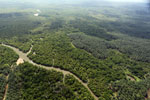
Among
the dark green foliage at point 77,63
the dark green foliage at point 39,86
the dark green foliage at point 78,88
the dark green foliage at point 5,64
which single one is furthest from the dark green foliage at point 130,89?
the dark green foliage at point 5,64

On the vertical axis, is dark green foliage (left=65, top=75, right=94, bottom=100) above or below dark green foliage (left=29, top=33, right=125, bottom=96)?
below

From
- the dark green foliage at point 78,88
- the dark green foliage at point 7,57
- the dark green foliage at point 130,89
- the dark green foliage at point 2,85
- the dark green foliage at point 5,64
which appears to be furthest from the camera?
the dark green foliage at point 7,57

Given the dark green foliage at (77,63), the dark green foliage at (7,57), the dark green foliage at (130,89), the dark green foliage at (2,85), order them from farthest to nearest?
1. the dark green foliage at (7,57)
2. the dark green foliage at (77,63)
3. the dark green foliage at (130,89)
4. the dark green foliage at (2,85)

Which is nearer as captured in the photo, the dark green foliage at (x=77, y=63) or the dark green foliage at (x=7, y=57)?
the dark green foliage at (x=77, y=63)

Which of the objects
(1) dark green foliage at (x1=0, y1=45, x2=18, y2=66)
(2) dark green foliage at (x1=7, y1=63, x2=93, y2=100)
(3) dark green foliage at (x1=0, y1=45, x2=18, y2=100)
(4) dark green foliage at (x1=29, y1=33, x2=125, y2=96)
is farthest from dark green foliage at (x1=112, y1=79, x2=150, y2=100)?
(1) dark green foliage at (x1=0, y1=45, x2=18, y2=66)

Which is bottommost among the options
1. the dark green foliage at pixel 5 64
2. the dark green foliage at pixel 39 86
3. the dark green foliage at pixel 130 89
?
the dark green foliage at pixel 130 89

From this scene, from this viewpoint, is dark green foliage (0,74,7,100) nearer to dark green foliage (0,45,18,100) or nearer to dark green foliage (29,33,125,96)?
dark green foliage (0,45,18,100)

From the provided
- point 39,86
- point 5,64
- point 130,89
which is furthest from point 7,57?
point 130,89

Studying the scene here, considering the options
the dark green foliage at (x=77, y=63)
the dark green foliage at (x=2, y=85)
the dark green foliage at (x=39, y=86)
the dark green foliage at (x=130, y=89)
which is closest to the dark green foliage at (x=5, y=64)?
the dark green foliage at (x=2, y=85)

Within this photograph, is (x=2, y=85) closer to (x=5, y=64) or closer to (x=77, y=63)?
(x=5, y=64)

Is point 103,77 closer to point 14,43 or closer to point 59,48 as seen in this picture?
point 59,48

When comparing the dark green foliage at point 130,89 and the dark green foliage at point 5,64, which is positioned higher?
the dark green foliage at point 5,64

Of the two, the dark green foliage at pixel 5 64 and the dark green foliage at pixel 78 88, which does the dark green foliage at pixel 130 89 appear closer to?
the dark green foliage at pixel 78 88

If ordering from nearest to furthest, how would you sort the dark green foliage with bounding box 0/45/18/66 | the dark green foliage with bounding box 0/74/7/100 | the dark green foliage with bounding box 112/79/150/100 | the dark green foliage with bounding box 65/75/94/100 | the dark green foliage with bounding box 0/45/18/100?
the dark green foliage with bounding box 0/74/7/100 < the dark green foliage with bounding box 65/75/94/100 < the dark green foliage with bounding box 0/45/18/100 < the dark green foliage with bounding box 112/79/150/100 < the dark green foliage with bounding box 0/45/18/66
